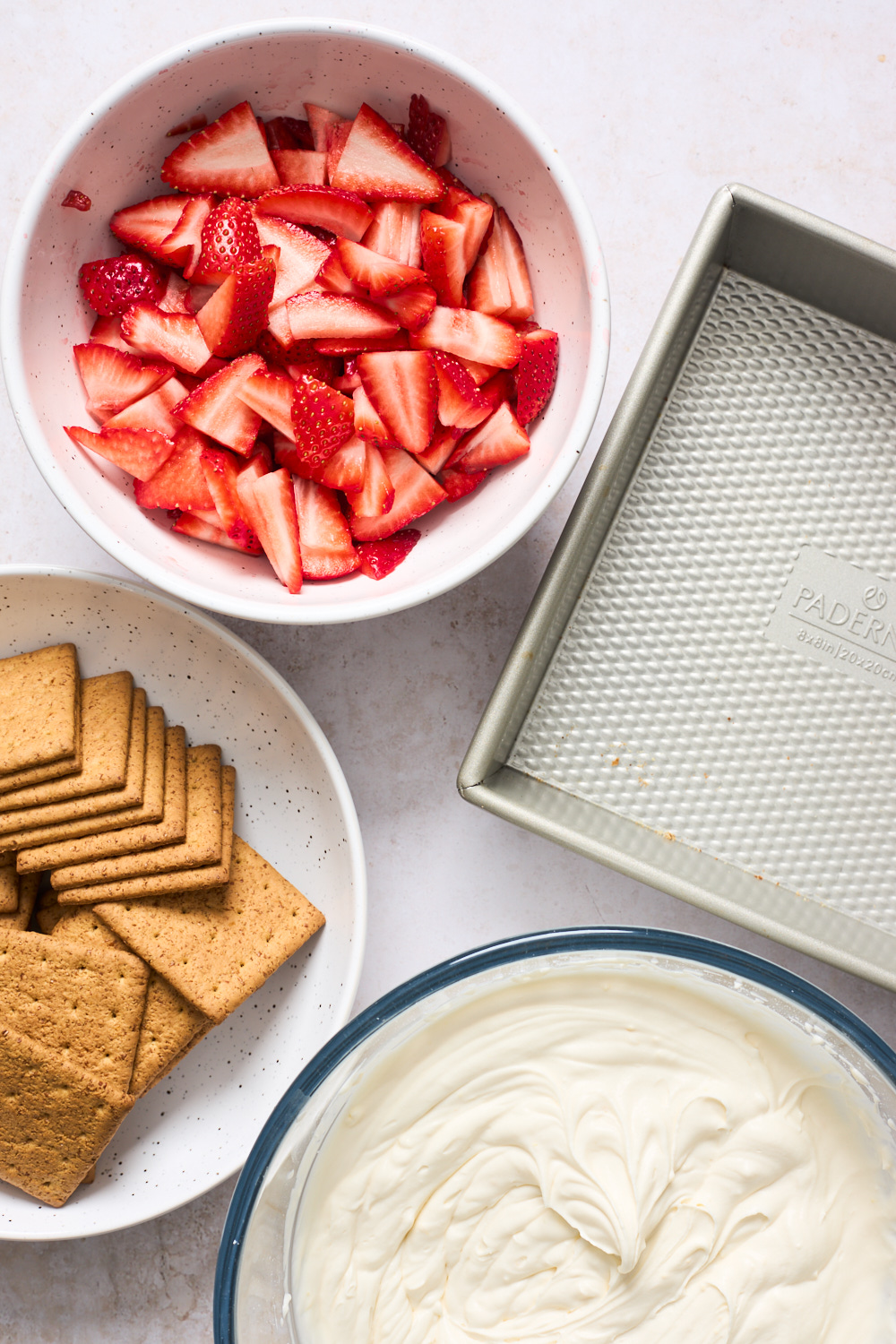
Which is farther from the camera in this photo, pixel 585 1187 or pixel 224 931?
pixel 224 931

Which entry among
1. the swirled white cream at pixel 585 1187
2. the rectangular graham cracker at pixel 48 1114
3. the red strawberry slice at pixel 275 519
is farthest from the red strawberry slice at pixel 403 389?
the rectangular graham cracker at pixel 48 1114

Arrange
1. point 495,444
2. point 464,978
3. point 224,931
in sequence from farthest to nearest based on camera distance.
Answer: point 224,931
point 495,444
point 464,978

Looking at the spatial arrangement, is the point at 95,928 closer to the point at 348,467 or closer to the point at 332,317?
the point at 348,467

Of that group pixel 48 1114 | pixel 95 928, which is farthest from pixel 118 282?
pixel 48 1114

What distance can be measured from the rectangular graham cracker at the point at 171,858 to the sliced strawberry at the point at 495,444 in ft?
1.73

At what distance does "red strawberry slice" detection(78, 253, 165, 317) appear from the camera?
1.19 m

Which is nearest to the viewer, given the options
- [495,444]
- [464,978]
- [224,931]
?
[464,978]

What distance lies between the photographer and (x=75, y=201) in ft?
3.77

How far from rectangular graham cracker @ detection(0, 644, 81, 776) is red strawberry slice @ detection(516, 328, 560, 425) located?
65 cm

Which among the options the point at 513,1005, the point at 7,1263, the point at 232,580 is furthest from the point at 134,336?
the point at 7,1263

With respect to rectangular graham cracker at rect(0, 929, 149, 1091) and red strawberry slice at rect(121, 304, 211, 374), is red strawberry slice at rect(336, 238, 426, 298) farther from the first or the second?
rectangular graham cracker at rect(0, 929, 149, 1091)

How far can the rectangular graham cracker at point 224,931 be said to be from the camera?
1.27 metres

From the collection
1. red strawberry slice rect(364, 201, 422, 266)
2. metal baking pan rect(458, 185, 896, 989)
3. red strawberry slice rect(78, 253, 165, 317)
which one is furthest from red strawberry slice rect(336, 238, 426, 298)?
metal baking pan rect(458, 185, 896, 989)

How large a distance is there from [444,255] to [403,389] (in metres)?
0.15
